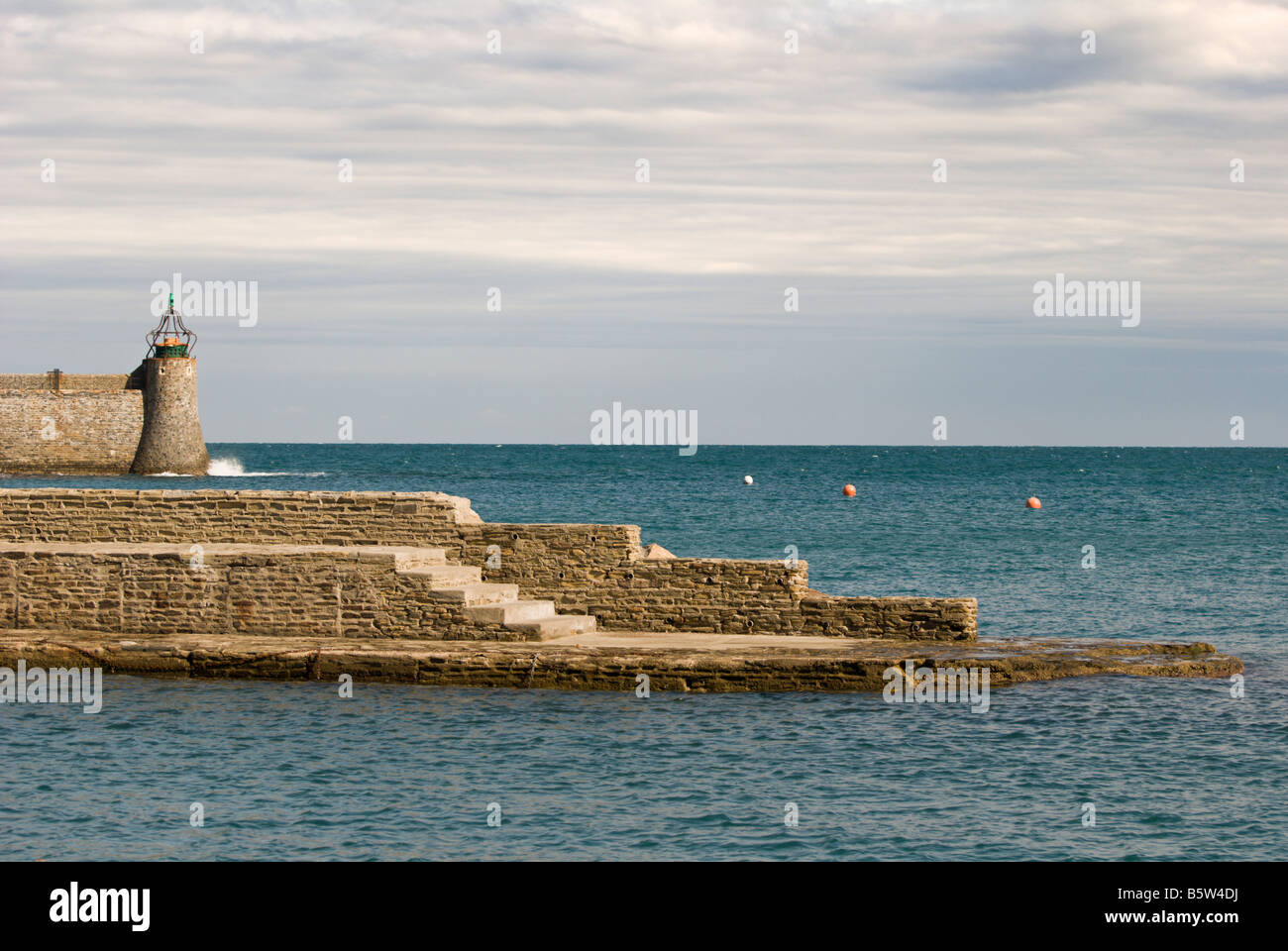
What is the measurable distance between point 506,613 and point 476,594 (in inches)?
20.4

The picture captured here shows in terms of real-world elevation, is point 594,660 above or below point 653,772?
above

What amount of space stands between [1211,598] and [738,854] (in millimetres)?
21127

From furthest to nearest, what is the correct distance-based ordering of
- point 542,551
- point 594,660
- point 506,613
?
point 542,551, point 506,613, point 594,660

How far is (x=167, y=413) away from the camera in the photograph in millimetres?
72000

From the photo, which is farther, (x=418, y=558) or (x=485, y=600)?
(x=418, y=558)

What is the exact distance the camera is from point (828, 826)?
41.2 feet

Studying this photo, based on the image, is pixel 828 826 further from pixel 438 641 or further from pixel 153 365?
pixel 153 365

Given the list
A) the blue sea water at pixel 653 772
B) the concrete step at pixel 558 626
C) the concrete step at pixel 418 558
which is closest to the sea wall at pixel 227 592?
the concrete step at pixel 418 558

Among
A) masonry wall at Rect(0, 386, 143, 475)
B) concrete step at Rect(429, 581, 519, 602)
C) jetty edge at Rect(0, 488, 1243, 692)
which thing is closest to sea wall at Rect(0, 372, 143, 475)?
masonry wall at Rect(0, 386, 143, 475)

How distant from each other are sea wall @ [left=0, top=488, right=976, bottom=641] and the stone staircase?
0.38 meters

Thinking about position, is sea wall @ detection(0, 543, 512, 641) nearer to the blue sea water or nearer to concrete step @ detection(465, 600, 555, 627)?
concrete step @ detection(465, 600, 555, 627)

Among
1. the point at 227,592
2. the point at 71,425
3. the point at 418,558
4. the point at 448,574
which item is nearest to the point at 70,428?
the point at 71,425

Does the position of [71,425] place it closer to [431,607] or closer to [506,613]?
[431,607]
